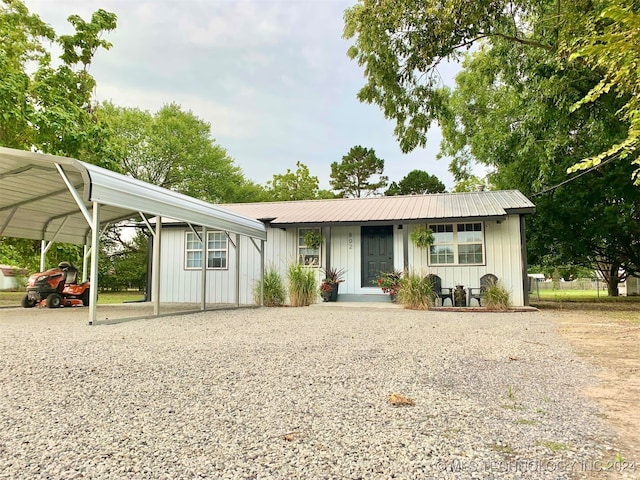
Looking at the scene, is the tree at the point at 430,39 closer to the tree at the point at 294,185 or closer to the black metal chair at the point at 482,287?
the black metal chair at the point at 482,287

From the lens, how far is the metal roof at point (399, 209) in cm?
1027

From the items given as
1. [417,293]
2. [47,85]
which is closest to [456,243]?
[417,293]

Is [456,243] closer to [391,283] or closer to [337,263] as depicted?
[391,283]

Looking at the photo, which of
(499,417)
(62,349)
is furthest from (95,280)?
(499,417)

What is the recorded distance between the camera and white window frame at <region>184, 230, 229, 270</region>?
1251 centimetres

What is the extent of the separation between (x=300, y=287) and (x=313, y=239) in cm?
182

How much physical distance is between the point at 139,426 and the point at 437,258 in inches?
383

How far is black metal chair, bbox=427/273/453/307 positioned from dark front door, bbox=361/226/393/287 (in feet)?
4.83

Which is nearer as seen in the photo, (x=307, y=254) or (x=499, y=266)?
(x=499, y=266)

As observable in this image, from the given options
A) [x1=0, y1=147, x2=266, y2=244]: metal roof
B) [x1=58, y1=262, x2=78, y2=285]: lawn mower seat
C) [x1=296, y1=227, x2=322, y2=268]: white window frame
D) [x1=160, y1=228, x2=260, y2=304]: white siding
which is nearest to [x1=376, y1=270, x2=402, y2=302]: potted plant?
[x1=296, y1=227, x2=322, y2=268]: white window frame

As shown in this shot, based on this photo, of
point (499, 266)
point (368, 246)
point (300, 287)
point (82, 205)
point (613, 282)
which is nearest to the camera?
point (82, 205)

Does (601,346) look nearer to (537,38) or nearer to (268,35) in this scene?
(537,38)

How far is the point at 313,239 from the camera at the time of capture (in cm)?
1202

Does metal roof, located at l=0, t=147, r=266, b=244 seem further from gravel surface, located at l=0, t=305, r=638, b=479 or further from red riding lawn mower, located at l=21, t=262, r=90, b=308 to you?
gravel surface, located at l=0, t=305, r=638, b=479
